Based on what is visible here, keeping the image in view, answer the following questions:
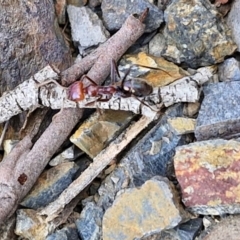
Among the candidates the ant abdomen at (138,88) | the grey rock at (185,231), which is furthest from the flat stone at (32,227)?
the ant abdomen at (138,88)

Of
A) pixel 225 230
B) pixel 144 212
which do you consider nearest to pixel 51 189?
pixel 144 212

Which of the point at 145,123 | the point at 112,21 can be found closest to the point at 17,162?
the point at 145,123

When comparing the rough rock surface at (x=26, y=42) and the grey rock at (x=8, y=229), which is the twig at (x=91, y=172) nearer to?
the grey rock at (x=8, y=229)

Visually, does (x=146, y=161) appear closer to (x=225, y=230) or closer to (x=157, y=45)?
(x=225, y=230)

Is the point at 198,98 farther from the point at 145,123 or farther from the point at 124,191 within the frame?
the point at 124,191

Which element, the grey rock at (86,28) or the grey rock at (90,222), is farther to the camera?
the grey rock at (86,28)

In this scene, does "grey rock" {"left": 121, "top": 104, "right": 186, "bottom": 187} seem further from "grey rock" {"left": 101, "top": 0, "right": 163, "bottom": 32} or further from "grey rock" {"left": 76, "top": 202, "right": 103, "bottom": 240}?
"grey rock" {"left": 101, "top": 0, "right": 163, "bottom": 32}

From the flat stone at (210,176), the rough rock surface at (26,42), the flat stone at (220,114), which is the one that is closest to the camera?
the flat stone at (210,176)
